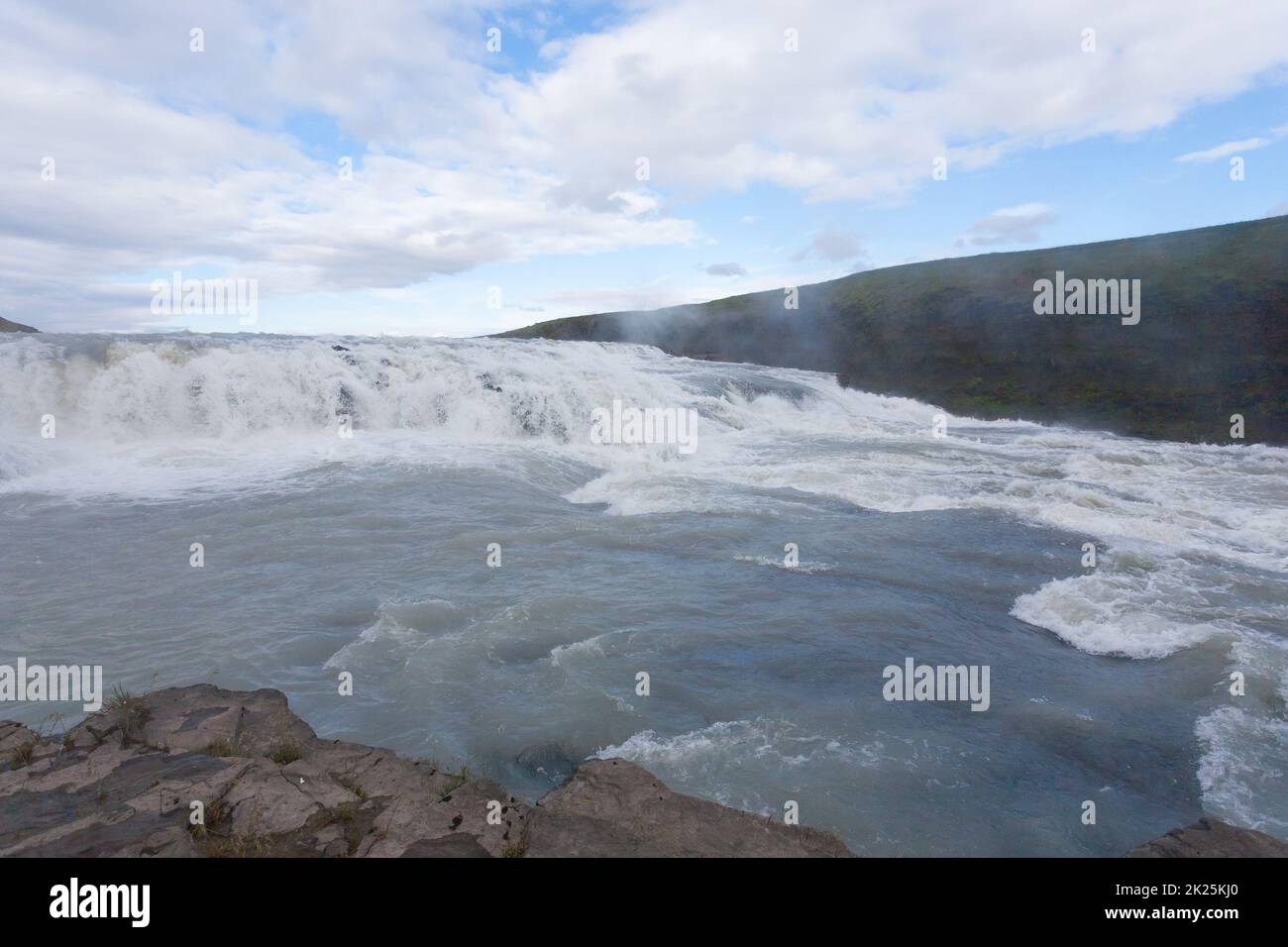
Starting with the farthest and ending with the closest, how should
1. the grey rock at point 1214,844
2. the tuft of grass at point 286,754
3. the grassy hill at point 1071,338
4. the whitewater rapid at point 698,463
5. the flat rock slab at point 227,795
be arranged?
the grassy hill at point 1071,338, the whitewater rapid at point 698,463, the tuft of grass at point 286,754, the grey rock at point 1214,844, the flat rock slab at point 227,795

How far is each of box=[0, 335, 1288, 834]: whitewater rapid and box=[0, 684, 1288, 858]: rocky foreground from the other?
1.78 meters

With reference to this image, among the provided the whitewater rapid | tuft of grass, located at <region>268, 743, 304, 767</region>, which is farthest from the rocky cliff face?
the whitewater rapid

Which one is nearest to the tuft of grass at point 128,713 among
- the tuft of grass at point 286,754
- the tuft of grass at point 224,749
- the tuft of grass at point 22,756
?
the tuft of grass at point 22,756

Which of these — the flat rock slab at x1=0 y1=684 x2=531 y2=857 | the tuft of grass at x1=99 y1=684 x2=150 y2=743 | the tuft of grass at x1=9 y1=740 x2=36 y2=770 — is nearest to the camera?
the flat rock slab at x1=0 y1=684 x2=531 y2=857

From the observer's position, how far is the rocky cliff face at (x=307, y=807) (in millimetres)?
3977

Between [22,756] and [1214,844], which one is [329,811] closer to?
[22,756]

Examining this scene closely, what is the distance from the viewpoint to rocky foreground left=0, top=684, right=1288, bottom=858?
3979 millimetres

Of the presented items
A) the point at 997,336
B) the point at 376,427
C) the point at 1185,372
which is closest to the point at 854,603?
the point at 376,427

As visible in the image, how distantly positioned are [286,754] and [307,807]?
90cm

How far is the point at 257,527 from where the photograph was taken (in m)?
12.7

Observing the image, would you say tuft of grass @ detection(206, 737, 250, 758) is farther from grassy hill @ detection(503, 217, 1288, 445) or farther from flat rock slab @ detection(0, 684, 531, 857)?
grassy hill @ detection(503, 217, 1288, 445)

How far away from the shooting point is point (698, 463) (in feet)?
66.6

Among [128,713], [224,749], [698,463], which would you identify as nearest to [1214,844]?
[224,749]

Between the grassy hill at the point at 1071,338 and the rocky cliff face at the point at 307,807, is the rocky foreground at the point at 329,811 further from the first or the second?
the grassy hill at the point at 1071,338
